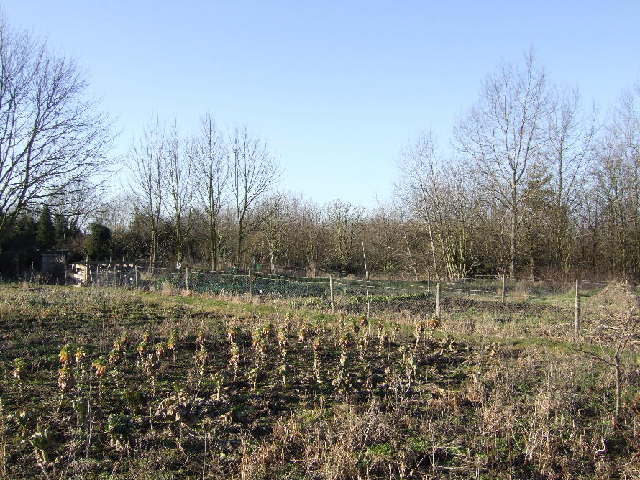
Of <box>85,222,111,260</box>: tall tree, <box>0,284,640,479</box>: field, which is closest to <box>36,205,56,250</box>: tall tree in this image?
<box>85,222,111,260</box>: tall tree

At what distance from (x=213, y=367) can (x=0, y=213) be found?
47.8ft

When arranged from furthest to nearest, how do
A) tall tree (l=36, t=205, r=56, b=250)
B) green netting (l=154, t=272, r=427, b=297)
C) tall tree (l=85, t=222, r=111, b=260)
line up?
tall tree (l=36, t=205, r=56, b=250)
tall tree (l=85, t=222, r=111, b=260)
green netting (l=154, t=272, r=427, b=297)

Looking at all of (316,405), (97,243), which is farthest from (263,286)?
(97,243)

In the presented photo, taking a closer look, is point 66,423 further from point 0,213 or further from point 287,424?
point 0,213

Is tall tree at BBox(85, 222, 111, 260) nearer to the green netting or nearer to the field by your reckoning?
the green netting

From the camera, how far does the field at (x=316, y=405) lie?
4434 mm

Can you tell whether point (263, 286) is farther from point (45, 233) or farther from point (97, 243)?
point (45, 233)

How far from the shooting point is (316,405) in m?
5.83

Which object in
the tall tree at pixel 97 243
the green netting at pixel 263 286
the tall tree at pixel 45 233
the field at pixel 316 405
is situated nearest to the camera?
the field at pixel 316 405

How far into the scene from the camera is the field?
4.43 m

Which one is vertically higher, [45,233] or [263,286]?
[45,233]

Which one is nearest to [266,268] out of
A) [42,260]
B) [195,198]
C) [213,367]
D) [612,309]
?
Answer: [195,198]

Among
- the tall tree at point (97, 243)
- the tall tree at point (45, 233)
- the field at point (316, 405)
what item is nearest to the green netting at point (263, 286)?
the field at point (316, 405)

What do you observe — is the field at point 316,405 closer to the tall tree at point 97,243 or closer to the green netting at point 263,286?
the green netting at point 263,286
